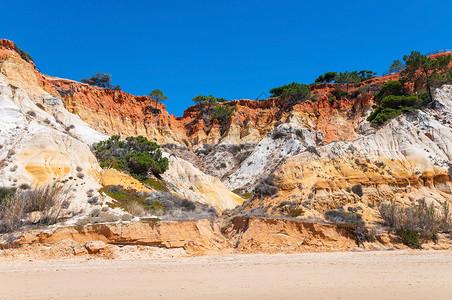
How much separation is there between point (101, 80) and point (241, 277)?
67.8m

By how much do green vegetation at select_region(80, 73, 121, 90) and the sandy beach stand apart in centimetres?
6161

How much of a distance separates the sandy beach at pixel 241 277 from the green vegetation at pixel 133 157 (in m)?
17.7

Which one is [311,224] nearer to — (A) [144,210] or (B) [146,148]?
(A) [144,210]

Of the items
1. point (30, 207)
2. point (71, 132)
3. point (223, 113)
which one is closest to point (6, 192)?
point (30, 207)

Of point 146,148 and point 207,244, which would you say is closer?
point 207,244

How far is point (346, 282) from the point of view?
11.3 m

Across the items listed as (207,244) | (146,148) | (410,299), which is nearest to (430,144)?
(207,244)

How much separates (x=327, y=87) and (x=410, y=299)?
69.1 meters

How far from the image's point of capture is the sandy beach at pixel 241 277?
1004cm

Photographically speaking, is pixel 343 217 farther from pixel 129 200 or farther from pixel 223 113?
pixel 223 113

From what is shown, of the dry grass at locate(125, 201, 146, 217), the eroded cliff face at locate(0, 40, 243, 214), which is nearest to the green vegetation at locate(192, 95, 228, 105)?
the eroded cliff face at locate(0, 40, 243, 214)

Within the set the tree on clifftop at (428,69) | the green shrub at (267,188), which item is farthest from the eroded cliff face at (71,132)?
the tree on clifftop at (428,69)

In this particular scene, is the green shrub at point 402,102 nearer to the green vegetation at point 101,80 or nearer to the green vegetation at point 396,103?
the green vegetation at point 396,103

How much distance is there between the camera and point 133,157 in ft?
109
